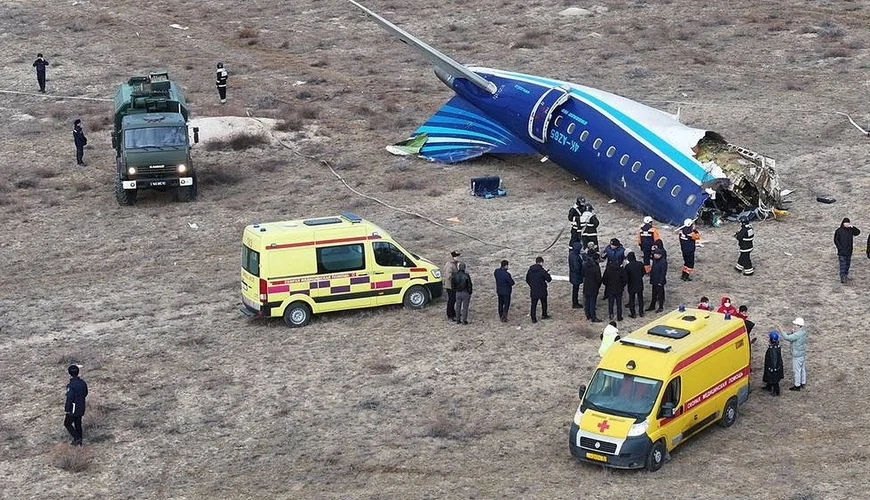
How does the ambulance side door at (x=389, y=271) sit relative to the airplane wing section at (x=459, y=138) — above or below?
below

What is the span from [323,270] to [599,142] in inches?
420

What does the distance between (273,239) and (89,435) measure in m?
5.97

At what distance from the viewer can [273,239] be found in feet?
90.0

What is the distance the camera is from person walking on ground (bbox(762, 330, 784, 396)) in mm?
23641

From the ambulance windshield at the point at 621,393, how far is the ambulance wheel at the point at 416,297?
7564mm

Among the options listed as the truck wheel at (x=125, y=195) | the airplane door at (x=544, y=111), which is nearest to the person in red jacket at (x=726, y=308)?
the airplane door at (x=544, y=111)

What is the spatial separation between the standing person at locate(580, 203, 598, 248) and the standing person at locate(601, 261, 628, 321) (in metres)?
3.08

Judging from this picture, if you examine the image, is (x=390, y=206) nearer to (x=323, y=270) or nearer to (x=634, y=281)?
(x=323, y=270)

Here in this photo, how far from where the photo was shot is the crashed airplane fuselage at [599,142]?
33156 millimetres

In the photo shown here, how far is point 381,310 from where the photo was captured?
28.7 meters

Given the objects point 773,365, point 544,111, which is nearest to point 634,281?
point 773,365

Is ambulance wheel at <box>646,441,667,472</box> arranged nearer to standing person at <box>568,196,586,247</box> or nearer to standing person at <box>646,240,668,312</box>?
standing person at <box>646,240,668,312</box>

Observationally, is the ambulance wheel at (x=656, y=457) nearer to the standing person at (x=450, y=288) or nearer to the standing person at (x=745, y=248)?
the standing person at (x=450, y=288)

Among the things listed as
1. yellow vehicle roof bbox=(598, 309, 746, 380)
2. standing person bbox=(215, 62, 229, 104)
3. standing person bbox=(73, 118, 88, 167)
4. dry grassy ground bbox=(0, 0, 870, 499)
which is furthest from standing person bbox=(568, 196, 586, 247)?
standing person bbox=(215, 62, 229, 104)
